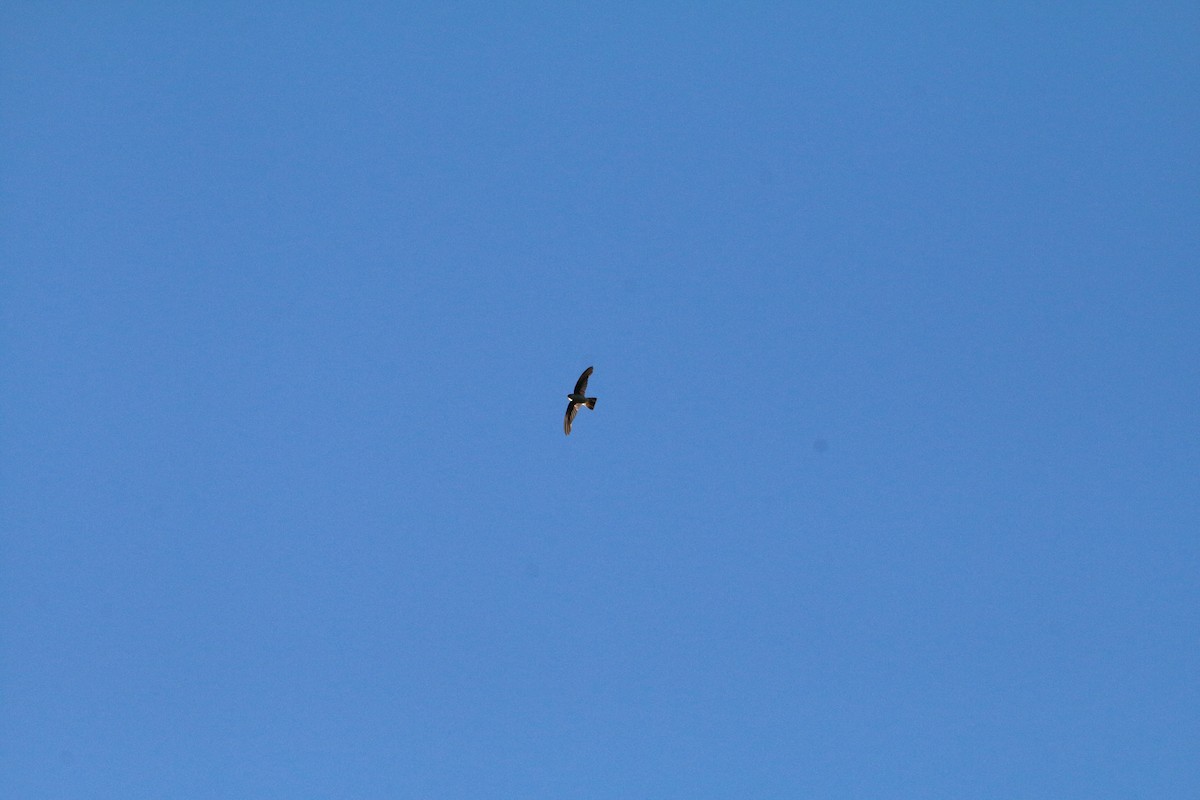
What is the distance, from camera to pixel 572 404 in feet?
64.3
